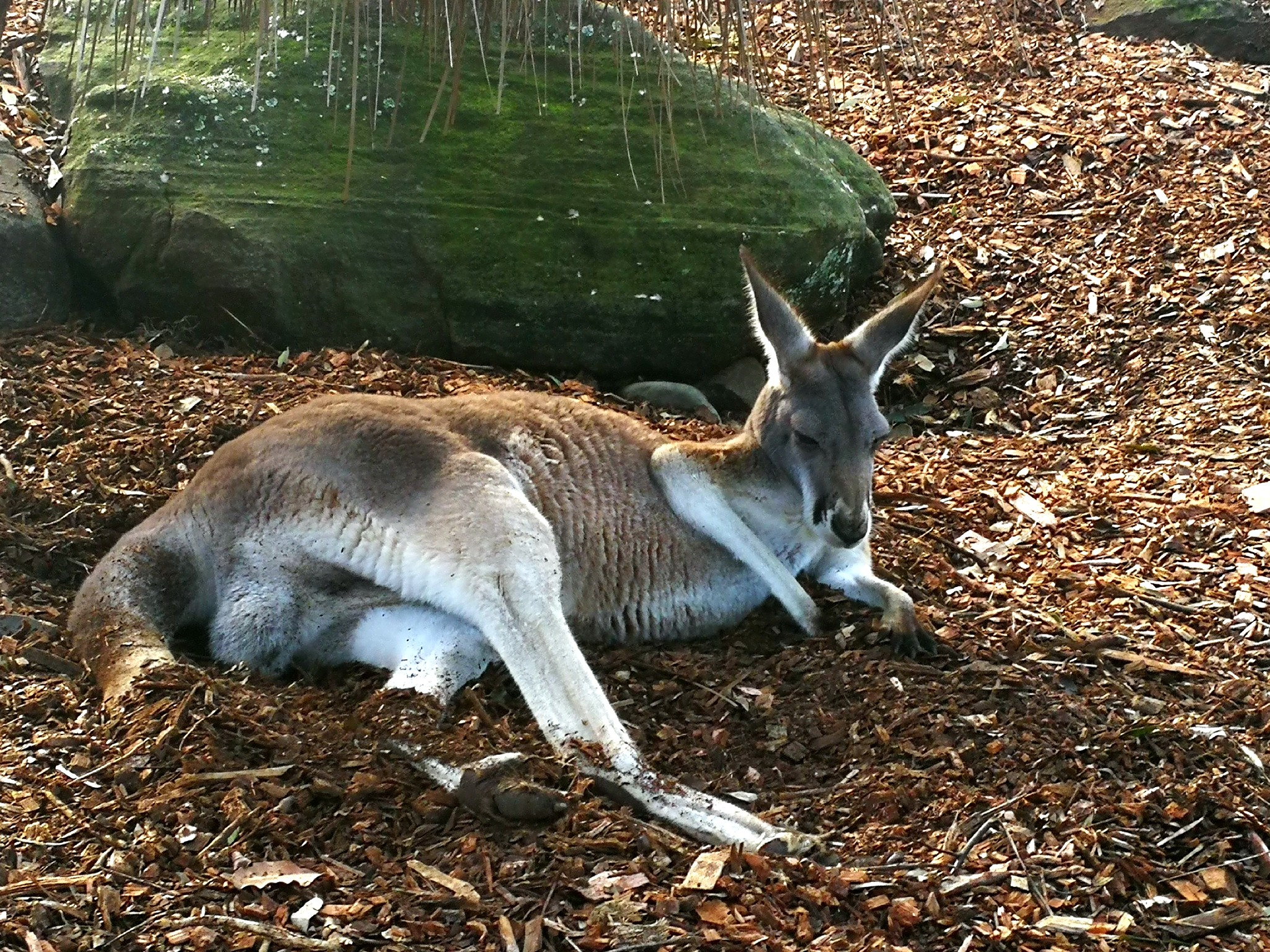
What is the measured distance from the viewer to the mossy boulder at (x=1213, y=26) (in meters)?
8.62

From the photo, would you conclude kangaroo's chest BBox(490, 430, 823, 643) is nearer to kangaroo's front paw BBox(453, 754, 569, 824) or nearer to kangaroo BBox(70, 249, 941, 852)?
kangaroo BBox(70, 249, 941, 852)

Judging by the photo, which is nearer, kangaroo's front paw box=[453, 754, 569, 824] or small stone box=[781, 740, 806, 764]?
kangaroo's front paw box=[453, 754, 569, 824]

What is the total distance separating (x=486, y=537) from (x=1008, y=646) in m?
1.67

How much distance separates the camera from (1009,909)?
2979 mm

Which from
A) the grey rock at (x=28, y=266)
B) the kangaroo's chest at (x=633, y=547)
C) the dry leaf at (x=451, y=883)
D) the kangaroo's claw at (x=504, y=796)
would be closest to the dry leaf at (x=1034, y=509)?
the kangaroo's chest at (x=633, y=547)

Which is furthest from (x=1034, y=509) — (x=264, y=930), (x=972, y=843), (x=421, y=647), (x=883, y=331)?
(x=264, y=930)

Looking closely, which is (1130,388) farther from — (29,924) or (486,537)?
(29,924)

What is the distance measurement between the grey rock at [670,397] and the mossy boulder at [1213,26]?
4.69 metres

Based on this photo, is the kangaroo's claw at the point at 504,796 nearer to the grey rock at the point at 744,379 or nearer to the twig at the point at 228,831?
the twig at the point at 228,831

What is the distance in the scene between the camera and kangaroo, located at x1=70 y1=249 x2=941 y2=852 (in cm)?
366

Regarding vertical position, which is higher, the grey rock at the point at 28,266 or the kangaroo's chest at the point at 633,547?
the grey rock at the point at 28,266

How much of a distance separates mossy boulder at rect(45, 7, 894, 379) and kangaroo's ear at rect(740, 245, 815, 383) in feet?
4.13

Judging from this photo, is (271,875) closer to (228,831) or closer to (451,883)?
(228,831)

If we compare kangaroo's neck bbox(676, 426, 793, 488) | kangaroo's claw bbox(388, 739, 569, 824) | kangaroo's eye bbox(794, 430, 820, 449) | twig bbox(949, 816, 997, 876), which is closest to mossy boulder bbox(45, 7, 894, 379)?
kangaroo's neck bbox(676, 426, 793, 488)
